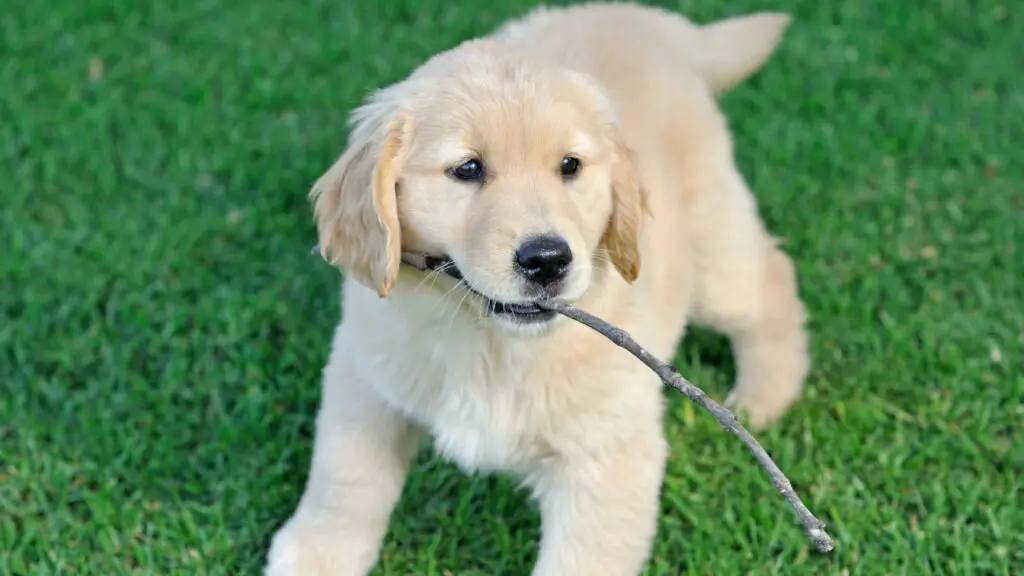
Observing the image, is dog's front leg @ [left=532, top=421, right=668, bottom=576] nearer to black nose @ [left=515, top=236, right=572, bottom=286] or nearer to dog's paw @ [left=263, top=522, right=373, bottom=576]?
dog's paw @ [left=263, top=522, right=373, bottom=576]

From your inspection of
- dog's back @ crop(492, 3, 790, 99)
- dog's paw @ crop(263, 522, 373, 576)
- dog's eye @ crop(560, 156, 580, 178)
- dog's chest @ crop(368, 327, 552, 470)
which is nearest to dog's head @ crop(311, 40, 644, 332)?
dog's eye @ crop(560, 156, 580, 178)

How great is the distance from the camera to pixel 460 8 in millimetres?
6113

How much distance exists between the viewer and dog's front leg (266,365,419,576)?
3090mm

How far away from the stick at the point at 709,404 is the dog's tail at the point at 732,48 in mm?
Result: 1632

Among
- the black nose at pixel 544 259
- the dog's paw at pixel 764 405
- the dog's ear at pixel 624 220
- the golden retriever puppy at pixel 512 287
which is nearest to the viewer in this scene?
the black nose at pixel 544 259

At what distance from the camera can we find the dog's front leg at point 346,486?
3.09 meters

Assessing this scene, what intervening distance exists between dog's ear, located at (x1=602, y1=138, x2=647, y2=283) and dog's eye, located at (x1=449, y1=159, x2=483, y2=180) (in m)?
0.37

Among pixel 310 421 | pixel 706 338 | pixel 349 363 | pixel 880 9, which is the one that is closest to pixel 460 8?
pixel 880 9

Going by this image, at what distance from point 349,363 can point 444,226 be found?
0.66 metres

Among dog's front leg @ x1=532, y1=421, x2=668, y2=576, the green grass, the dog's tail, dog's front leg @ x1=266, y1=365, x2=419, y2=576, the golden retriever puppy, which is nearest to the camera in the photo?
the golden retriever puppy

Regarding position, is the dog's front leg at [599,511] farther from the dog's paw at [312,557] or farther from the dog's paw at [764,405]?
the dog's paw at [764,405]

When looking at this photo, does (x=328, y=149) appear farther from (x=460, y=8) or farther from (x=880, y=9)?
(x=880, y=9)

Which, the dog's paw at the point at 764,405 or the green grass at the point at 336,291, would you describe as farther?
the dog's paw at the point at 764,405

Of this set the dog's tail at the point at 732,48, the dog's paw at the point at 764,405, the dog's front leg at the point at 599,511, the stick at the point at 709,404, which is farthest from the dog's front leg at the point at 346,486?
the dog's tail at the point at 732,48
